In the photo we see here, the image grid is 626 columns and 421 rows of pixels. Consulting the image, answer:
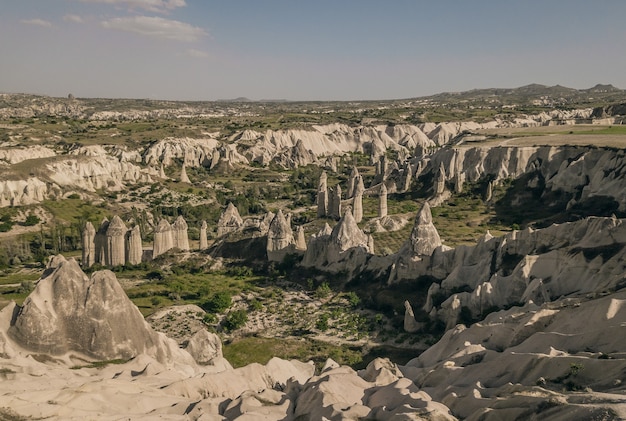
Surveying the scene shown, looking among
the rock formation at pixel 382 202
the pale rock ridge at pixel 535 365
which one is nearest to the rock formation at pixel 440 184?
the rock formation at pixel 382 202

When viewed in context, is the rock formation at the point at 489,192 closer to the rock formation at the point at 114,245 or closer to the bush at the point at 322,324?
the bush at the point at 322,324

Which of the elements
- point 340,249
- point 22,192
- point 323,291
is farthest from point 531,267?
point 22,192

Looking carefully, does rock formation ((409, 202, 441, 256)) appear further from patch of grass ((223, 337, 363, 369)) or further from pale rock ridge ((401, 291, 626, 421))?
pale rock ridge ((401, 291, 626, 421))

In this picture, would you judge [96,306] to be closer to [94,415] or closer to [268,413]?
[94,415]

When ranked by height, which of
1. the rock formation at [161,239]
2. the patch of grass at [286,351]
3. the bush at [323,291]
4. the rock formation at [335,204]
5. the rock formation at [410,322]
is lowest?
the patch of grass at [286,351]

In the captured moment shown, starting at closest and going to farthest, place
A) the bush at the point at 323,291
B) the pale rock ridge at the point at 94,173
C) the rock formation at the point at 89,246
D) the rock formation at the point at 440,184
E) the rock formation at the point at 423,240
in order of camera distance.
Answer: the rock formation at the point at 423,240
the bush at the point at 323,291
the rock formation at the point at 89,246
the rock formation at the point at 440,184
the pale rock ridge at the point at 94,173

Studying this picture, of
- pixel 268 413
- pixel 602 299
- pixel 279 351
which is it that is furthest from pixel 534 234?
pixel 268 413

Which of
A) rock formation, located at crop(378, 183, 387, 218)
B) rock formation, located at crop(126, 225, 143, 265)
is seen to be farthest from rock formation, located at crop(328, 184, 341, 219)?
rock formation, located at crop(126, 225, 143, 265)

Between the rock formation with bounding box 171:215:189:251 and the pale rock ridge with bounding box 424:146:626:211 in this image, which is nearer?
the rock formation with bounding box 171:215:189:251
